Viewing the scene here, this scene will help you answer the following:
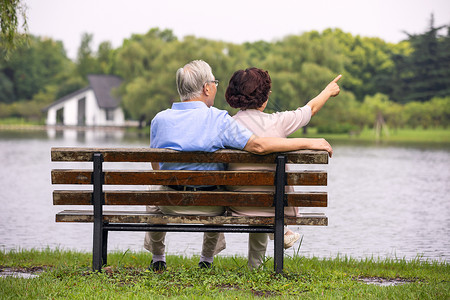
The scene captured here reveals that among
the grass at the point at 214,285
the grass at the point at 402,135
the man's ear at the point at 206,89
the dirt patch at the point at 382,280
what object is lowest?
the grass at the point at 402,135

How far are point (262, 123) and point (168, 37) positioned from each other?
69389mm

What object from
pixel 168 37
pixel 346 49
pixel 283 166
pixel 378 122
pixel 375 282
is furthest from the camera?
pixel 346 49

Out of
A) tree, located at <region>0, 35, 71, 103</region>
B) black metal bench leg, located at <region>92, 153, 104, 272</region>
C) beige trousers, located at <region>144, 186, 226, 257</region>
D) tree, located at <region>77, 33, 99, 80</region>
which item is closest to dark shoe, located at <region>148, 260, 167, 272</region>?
beige trousers, located at <region>144, 186, 226, 257</region>

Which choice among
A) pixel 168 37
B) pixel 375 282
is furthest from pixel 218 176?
pixel 168 37

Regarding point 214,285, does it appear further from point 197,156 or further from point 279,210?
point 197,156

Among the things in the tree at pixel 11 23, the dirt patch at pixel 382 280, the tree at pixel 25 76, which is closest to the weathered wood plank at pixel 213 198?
the dirt patch at pixel 382 280

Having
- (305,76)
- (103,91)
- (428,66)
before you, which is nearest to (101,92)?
(103,91)

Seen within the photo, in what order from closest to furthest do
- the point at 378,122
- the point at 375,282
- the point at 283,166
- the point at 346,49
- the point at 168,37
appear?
1. the point at 283,166
2. the point at 375,282
3. the point at 378,122
4. the point at 168,37
5. the point at 346,49

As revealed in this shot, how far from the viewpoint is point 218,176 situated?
15.5 feet

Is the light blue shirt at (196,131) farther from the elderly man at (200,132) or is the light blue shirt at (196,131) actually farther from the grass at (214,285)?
the grass at (214,285)

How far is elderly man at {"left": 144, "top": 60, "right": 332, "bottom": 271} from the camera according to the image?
4719 mm

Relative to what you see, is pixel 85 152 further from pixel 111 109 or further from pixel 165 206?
pixel 111 109

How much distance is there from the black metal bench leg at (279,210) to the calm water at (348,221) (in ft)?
7.26

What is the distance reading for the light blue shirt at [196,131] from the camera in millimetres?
4758
